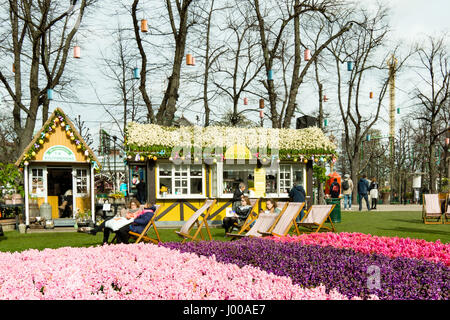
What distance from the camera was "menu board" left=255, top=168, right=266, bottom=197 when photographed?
1589 centimetres

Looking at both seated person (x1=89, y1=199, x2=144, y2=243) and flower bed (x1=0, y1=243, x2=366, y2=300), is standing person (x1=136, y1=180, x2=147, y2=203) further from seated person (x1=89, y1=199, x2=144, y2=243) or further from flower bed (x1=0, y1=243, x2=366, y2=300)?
flower bed (x1=0, y1=243, x2=366, y2=300)

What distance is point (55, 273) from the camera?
490cm

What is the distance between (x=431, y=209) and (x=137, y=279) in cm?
1279

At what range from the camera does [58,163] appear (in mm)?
15805

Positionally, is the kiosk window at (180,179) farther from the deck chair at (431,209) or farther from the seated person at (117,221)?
the deck chair at (431,209)

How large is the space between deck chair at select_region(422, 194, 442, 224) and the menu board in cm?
524

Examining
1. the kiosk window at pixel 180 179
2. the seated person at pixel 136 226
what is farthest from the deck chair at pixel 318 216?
the kiosk window at pixel 180 179

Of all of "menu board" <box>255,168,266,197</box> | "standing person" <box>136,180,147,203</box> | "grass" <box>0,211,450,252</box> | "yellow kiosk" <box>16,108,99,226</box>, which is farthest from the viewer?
"standing person" <box>136,180,147,203</box>

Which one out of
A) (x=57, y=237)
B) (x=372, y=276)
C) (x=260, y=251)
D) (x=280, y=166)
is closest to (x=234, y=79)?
(x=280, y=166)

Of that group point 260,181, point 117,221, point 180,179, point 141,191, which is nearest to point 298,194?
point 260,181

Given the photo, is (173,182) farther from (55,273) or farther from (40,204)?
(55,273)

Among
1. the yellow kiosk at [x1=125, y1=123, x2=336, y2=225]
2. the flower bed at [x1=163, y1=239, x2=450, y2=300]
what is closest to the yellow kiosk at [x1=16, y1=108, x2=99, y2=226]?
the yellow kiosk at [x1=125, y1=123, x2=336, y2=225]

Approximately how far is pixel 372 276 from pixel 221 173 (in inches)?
446

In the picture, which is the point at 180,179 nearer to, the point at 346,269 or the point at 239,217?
the point at 239,217
